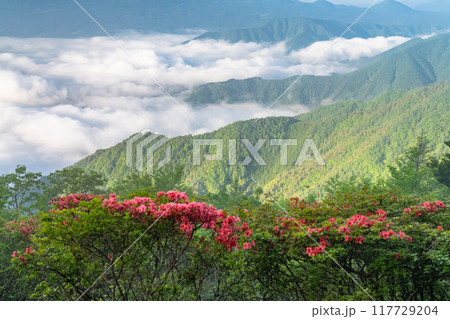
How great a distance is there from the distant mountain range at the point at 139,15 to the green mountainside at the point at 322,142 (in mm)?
4410

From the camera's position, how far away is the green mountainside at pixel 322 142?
19547mm

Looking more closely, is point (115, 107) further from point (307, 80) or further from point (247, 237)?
point (307, 80)

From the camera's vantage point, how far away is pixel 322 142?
42719 millimetres

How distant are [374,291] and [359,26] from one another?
69.4 feet

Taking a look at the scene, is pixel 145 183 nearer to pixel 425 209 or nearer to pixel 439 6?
pixel 425 209

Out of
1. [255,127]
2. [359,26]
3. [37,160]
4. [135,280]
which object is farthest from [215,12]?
[255,127]

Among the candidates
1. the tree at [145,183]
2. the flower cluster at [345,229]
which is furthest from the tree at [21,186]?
the flower cluster at [345,229]

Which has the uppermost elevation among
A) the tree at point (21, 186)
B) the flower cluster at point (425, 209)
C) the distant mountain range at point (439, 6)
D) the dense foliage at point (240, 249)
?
the distant mountain range at point (439, 6)

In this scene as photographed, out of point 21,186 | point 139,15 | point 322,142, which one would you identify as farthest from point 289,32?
point 322,142

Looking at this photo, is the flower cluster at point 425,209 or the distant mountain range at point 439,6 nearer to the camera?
the flower cluster at point 425,209

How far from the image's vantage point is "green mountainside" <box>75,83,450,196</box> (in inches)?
770

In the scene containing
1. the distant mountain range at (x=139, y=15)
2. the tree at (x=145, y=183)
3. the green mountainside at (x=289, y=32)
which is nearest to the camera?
the distant mountain range at (x=139, y=15)

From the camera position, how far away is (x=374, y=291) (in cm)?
425

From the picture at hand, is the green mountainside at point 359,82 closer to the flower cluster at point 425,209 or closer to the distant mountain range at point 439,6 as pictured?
the distant mountain range at point 439,6
